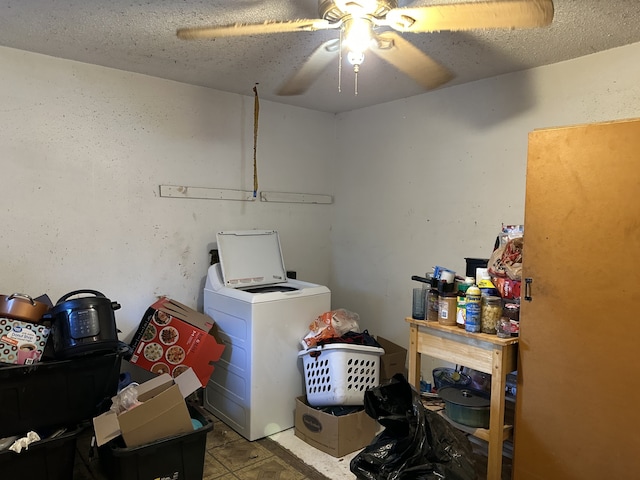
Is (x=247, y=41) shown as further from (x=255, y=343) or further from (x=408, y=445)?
(x=408, y=445)

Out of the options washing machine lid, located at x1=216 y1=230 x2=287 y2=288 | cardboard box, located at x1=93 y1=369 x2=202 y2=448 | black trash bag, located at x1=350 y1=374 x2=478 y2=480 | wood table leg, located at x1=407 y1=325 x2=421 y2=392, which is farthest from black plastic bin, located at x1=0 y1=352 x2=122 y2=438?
wood table leg, located at x1=407 y1=325 x2=421 y2=392

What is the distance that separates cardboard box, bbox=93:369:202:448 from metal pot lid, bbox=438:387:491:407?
1.21 metres

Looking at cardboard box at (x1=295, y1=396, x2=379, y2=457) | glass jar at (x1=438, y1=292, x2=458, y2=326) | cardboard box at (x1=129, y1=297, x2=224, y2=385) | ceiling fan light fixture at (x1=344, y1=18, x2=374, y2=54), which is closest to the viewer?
ceiling fan light fixture at (x1=344, y1=18, x2=374, y2=54)

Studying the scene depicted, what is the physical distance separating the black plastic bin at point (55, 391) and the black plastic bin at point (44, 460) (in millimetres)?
106

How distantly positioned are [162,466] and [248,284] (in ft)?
4.18

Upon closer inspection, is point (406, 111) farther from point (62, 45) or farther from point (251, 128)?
point (62, 45)

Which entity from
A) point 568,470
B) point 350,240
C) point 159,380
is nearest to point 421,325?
point 568,470

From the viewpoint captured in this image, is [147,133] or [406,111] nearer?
[147,133]

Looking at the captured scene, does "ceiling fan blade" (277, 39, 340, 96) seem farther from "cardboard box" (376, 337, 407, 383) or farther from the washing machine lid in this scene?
"cardboard box" (376, 337, 407, 383)

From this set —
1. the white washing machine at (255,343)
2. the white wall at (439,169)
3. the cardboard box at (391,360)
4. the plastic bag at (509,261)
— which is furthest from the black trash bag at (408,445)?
A: the white wall at (439,169)

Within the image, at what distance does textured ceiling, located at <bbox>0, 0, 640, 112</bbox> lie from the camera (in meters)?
1.89

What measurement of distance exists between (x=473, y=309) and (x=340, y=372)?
903 millimetres

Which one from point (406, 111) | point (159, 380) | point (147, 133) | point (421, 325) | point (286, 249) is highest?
point (406, 111)

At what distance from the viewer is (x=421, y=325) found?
2158 mm
